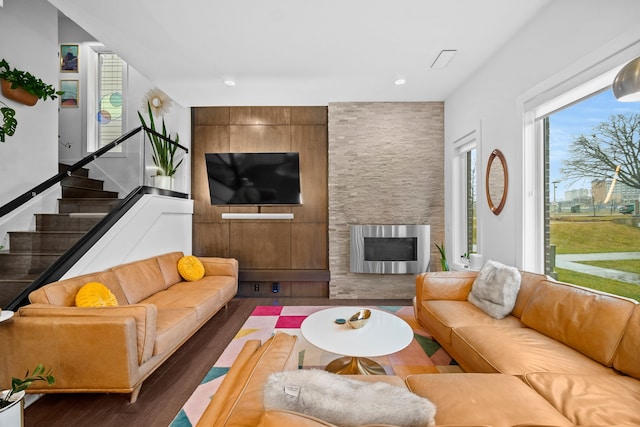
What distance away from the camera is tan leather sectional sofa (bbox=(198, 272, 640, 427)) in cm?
100

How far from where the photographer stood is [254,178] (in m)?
4.48

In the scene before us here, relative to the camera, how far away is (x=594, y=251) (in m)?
2.18

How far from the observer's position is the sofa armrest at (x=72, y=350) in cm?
182

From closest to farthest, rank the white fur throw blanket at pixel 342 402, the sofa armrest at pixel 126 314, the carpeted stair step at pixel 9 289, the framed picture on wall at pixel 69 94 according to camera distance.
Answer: the white fur throw blanket at pixel 342 402 < the sofa armrest at pixel 126 314 < the carpeted stair step at pixel 9 289 < the framed picture on wall at pixel 69 94

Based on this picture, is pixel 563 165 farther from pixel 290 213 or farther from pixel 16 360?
pixel 16 360

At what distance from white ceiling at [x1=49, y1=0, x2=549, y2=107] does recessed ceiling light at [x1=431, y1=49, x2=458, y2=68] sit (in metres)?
0.06

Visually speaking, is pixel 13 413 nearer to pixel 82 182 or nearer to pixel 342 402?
pixel 342 402

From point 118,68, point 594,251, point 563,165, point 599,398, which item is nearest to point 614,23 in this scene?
point 563,165

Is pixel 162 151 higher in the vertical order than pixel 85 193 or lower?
higher

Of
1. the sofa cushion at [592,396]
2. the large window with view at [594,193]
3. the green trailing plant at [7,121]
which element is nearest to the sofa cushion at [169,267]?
the green trailing plant at [7,121]

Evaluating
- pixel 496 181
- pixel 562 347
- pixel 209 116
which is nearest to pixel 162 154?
pixel 209 116

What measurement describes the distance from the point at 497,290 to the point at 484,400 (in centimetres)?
137

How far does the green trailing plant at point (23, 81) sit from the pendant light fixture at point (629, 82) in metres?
4.56

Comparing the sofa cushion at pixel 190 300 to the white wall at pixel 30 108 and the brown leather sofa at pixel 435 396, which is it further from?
the white wall at pixel 30 108
